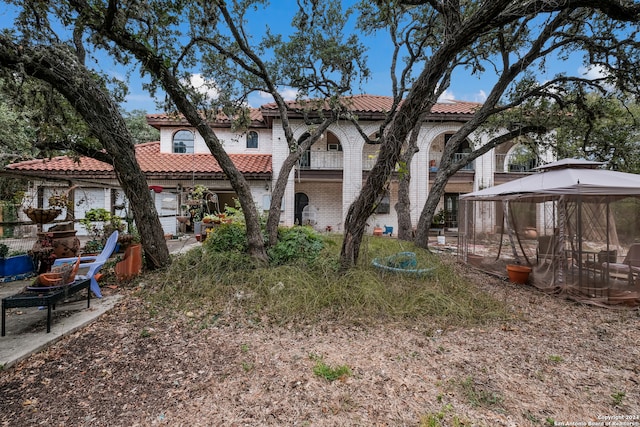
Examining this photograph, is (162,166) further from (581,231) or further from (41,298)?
(581,231)

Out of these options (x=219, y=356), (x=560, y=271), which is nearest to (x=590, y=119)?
(x=560, y=271)

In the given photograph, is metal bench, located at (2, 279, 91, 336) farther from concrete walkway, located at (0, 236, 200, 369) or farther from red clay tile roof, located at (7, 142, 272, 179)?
red clay tile roof, located at (7, 142, 272, 179)

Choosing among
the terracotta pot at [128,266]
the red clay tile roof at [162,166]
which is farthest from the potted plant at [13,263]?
the red clay tile roof at [162,166]

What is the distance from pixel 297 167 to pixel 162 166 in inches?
236

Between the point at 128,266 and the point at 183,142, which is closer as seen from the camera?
the point at 128,266

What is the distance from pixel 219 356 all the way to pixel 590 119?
34.5 feet

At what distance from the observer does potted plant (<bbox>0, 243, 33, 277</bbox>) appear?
5.43 metres

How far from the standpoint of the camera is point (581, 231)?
5.27 metres

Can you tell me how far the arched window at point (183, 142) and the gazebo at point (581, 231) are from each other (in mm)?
13069

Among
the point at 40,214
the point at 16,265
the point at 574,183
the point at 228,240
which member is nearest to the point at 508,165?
the point at 574,183

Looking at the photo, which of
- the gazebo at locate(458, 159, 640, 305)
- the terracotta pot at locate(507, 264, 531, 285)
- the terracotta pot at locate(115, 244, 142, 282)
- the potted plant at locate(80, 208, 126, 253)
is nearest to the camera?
the gazebo at locate(458, 159, 640, 305)

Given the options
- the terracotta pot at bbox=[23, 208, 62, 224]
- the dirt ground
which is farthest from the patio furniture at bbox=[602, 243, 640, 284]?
the terracotta pot at bbox=[23, 208, 62, 224]

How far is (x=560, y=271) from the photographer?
5.19 meters

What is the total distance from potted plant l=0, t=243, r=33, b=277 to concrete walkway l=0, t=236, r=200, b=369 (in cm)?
103
